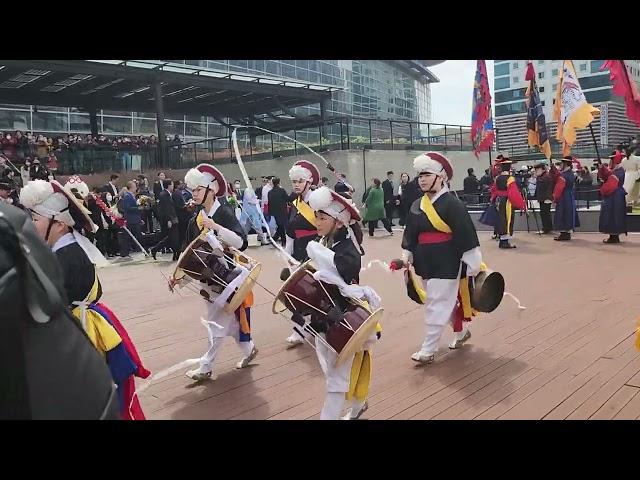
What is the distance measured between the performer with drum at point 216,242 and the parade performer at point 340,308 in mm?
1035

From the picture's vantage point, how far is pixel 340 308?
9.23ft

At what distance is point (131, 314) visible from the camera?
595cm

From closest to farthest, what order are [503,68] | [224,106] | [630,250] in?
1. [630,250]
2. [224,106]
3. [503,68]

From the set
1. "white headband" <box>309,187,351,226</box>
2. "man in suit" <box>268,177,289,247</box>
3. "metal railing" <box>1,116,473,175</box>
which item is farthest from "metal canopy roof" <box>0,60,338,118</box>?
"white headband" <box>309,187,351,226</box>

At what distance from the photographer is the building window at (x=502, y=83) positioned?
1025 inches

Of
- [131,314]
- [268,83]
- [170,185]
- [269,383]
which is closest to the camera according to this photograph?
[269,383]

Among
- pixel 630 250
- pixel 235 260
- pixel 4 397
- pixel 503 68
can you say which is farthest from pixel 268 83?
pixel 503 68

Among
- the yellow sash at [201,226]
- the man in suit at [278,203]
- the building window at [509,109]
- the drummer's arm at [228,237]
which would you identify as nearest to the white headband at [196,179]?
the yellow sash at [201,226]

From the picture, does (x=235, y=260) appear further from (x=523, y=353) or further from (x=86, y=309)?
(x=523, y=353)

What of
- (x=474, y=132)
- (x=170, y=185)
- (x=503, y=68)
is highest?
(x=503, y=68)

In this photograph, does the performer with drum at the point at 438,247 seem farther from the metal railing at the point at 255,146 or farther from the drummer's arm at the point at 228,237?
the metal railing at the point at 255,146

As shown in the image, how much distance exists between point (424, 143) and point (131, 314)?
13.8m

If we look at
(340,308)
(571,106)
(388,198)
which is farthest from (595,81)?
(340,308)

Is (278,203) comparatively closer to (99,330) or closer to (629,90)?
(629,90)
